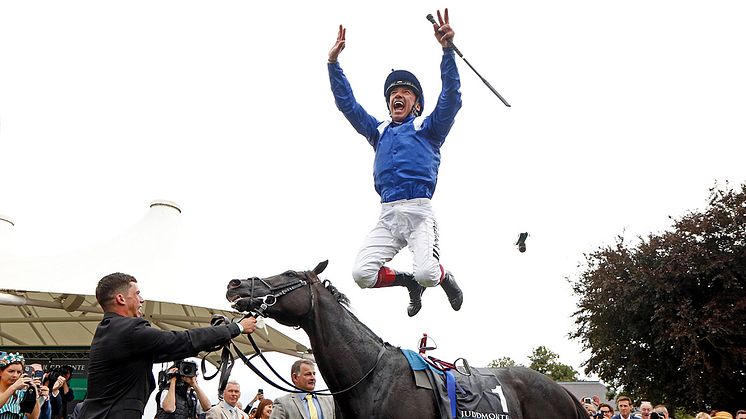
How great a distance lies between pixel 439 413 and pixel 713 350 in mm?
19170

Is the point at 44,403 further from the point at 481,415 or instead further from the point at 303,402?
the point at 481,415

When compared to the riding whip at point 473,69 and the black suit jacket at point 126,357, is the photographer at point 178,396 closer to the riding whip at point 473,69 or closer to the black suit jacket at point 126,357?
the black suit jacket at point 126,357

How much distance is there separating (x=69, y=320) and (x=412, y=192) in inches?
416

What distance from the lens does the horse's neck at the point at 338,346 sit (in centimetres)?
445

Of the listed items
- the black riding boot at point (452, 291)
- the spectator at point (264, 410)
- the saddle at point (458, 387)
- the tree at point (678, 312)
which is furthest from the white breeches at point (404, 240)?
the tree at point (678, 312)

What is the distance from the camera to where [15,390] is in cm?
518

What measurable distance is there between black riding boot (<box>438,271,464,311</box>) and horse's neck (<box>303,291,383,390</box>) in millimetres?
1338

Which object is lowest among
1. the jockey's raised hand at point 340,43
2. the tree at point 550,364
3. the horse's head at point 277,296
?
the horse's head at point 277,296

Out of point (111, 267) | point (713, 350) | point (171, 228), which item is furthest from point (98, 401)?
point (713, 350)

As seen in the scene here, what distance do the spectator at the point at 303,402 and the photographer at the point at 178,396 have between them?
5.97 feet

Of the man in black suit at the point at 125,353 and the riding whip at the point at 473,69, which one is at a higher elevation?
the riding whip at the point at 473,69

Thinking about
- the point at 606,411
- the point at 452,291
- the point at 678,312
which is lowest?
the point at 606,411

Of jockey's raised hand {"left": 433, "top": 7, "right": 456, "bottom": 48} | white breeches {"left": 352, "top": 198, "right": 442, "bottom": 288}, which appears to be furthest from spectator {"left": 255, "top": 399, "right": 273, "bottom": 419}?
jockey's raised hand {"left": 433, "top": 7, "right": 456, "bottom": 48}

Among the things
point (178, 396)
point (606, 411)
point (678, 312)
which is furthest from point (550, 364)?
point (178, 396)
